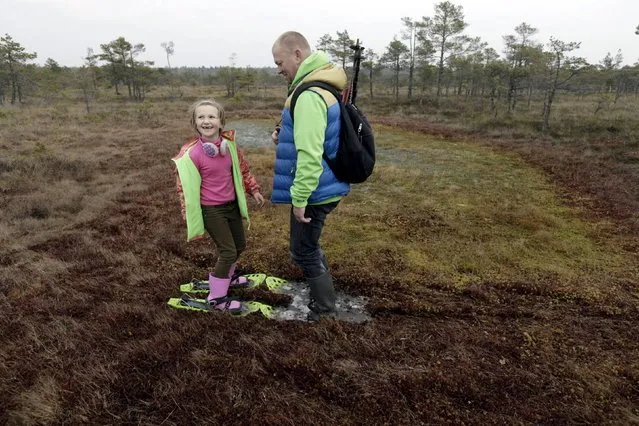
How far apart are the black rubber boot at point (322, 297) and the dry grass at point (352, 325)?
0.20 meters

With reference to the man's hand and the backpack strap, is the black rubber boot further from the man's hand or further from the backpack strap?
the backpack strap

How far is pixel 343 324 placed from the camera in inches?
128

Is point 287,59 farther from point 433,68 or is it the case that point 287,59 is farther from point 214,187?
A: point 433,68

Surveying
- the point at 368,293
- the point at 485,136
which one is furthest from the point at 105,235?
the point at 485,136

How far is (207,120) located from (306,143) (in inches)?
43.5

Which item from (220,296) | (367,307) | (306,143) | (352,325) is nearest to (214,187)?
(220,296)

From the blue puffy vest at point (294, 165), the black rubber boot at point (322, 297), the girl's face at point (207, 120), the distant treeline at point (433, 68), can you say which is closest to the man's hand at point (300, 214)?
the blue puffy vest at point (294, 165)

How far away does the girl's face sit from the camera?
3131 millimetres

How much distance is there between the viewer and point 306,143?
254 cm

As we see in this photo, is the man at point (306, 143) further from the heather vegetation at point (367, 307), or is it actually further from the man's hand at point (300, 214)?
the heather vegetation at point (367, 307)

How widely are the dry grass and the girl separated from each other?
48 cm

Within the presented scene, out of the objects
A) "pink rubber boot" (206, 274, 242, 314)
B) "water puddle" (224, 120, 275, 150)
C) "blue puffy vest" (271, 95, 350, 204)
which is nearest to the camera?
"blue puffy vest" (271, 95, 350, 204)

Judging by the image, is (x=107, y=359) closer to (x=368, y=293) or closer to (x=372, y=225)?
(x=368, y=293)

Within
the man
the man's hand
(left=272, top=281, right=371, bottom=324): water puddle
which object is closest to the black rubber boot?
(left=272, top=281, right=371, bottom=324): water puddle
